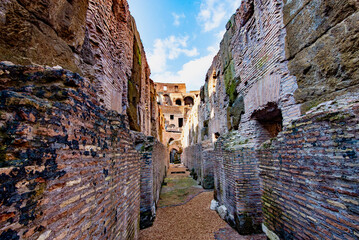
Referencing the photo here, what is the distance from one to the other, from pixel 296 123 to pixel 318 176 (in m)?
0.84

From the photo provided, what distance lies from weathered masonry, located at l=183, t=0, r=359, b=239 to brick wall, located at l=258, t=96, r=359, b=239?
0.01 metres

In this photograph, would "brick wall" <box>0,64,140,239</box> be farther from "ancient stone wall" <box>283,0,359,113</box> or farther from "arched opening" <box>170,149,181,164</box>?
"arched opening" <box>170,149,181,164</box>

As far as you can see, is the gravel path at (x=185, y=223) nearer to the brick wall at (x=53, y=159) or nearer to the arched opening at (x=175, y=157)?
the brick wall at (x=53, y=159)

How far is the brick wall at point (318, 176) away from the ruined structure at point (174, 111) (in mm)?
20158

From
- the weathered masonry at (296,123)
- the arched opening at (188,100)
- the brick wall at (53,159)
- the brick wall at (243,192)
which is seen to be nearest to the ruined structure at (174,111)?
the arched opening at (188,100)

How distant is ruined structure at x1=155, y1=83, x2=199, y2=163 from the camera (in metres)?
30.0

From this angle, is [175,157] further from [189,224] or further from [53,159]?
[53,159]

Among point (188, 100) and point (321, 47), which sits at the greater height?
point (188, 100)

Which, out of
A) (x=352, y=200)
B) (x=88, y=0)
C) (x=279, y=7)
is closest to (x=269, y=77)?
(x=279, y=7)

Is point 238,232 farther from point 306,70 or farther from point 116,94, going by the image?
point 116,94

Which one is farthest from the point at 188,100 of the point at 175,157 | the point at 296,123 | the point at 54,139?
the point at 54,139

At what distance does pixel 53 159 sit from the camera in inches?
49.8

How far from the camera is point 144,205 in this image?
4812 millimetres

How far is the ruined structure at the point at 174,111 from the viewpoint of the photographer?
98.3 ft
